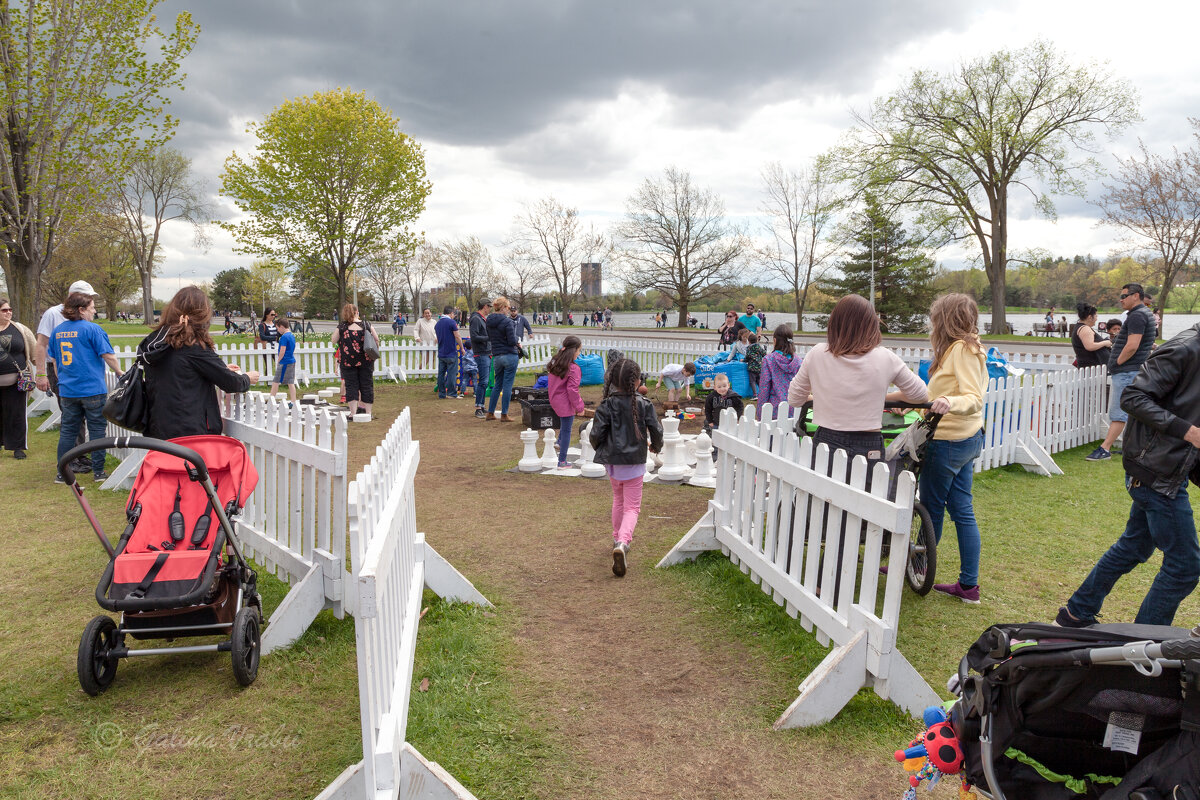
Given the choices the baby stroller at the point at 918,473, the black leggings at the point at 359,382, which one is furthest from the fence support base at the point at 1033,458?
the black leggings at the point at 359,382

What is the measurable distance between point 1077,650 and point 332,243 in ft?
103

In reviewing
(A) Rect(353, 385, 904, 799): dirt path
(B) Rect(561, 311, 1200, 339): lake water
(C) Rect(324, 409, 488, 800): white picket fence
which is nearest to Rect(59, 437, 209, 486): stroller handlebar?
(C) Rect(324, 409, 488, 800): white picket fence

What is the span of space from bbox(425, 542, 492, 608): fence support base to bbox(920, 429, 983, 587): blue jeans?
9.26ft

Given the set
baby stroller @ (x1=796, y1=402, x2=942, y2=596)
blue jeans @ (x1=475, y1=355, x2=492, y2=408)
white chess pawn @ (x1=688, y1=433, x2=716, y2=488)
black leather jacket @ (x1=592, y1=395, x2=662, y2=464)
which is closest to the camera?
baby stroller @ (x1=796, y1=402, x2=942, y2=596)

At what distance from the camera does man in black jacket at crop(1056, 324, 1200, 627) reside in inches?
124

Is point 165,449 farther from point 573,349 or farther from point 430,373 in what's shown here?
point 430,373

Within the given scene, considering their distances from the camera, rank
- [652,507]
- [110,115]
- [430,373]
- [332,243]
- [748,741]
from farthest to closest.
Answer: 1. [332,243]
2. [430,373]
3. [110,115]
4. [652,507]
5. [748,741]

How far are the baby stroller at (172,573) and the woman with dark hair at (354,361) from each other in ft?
24.2

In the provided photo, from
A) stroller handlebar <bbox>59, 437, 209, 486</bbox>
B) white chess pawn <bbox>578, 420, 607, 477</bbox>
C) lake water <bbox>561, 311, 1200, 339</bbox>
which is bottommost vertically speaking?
white chess pawn <bbox>578, 420, 607, 477</bbox>

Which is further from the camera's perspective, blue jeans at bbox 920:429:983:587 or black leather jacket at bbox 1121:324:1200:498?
blue jeans at bbox 920:429:983:587

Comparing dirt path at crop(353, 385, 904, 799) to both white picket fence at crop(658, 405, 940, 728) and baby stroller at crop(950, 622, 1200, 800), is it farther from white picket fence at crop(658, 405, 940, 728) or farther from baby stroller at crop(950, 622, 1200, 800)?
baby stroller at crop(950, 622, 1200, 800)

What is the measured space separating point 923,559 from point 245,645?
383 cm

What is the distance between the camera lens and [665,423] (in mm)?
7965

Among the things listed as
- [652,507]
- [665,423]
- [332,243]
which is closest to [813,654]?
[652,507]
